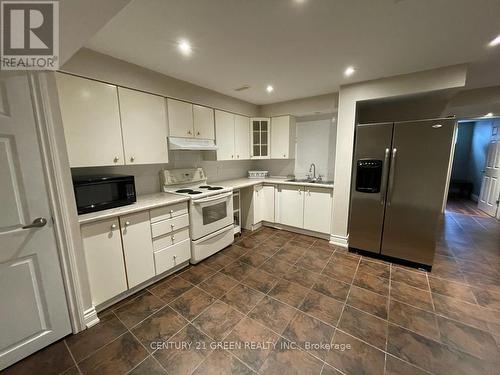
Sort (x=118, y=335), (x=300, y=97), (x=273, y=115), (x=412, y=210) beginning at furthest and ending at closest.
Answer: (x=273, y=115) → (x=300, y=97) → (x=412, y=210) → (x=118, y=335)

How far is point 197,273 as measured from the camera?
99.0 inches

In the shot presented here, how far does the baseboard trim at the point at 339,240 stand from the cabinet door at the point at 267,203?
112cm

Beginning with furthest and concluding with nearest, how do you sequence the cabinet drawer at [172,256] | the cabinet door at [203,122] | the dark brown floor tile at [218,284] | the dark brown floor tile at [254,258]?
the cabinet door at [203,122] < the dark brown floor tile at [254,258] < the cabinet drawer at [172,256] < the dark brown floor tile at [218,284]

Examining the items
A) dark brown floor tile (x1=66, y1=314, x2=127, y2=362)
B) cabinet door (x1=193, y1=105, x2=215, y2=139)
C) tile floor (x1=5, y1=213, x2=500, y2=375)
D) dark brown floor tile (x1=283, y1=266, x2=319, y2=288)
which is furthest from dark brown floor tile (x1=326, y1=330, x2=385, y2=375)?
cabinet door (x1=193, y1=105, x2=215, y2=139)

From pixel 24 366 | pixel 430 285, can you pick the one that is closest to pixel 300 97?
pixel 430 285

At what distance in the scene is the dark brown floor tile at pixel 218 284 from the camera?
85.4 inches

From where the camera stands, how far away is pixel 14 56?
4.10 feet

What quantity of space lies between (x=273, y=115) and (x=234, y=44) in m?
2.27

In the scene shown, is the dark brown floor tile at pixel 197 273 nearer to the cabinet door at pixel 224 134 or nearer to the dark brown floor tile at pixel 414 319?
the cabinet door at pixel 224 134

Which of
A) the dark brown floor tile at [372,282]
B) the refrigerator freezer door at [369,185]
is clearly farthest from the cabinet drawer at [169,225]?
the refrigerator freezer door at [369,185]

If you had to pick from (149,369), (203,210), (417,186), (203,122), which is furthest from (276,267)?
(203,122)

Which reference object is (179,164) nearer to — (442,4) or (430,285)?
(442,4)

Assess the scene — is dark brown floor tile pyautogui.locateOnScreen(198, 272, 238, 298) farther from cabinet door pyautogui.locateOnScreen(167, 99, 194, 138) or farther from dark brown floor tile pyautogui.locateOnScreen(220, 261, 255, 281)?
cabinet door pyautogui.locateOnScreen(167, 99, 194, 138)

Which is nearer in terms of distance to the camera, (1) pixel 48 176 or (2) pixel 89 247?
(1) pixel 48 176
